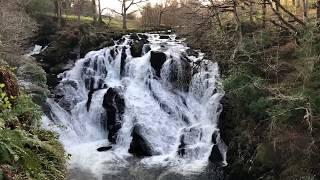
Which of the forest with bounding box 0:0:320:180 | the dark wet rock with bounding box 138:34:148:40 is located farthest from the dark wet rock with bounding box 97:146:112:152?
the dark wet rock with bounding box 138:34:148:40

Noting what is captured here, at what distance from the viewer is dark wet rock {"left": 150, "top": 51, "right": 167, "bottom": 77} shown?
85.2 feet

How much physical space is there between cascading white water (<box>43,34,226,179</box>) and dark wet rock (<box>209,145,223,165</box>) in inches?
9.2

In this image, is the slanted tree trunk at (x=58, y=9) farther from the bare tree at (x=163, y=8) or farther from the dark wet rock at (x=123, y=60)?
the dark wet rock at (x=123, y=60)

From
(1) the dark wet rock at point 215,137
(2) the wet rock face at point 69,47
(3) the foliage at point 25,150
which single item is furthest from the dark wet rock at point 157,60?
(3) the foliage at point 25,150

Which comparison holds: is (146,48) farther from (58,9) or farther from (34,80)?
(58,9)

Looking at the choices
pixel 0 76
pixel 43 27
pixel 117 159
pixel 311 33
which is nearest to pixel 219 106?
pixel 117 159

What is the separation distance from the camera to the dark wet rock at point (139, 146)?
68.9ft

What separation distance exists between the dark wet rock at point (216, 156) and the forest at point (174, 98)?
0.05 meters

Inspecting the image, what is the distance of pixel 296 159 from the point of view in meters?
14.2

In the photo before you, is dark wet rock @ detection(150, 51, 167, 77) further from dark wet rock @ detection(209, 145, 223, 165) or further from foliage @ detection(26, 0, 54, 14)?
foliage @ detection(26, 0, 54, 14)

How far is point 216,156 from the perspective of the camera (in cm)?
1980

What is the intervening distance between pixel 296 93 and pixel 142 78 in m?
12.4

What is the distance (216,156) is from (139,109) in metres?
5.69

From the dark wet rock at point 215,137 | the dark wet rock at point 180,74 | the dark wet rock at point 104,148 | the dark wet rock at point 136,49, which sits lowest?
the dark wet rock at point 104,148
